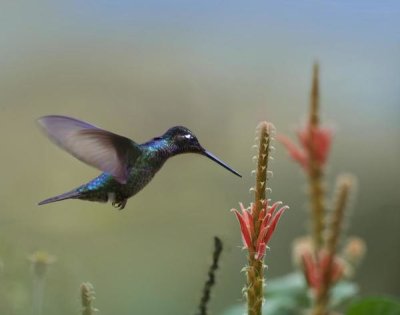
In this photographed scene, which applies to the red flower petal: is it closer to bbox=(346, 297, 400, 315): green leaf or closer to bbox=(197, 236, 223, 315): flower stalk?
bbox=(197, 236, 223, 315): flower stalk

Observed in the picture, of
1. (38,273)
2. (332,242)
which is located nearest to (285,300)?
(332,242)

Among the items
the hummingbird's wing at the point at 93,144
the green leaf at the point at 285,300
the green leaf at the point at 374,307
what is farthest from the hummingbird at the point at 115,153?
the green leaf at the point at 285,300

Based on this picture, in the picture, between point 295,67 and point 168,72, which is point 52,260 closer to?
point 168,72

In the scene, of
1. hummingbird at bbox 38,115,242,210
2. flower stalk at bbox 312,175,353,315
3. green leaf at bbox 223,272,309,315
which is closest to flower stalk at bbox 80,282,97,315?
hummingbird at bbox 38,115,242,210

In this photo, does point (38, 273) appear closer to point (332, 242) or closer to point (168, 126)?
point (332, 242)

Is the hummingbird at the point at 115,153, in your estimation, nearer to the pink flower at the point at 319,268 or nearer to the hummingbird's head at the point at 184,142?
the hummingbird's head at the point at 184,142
